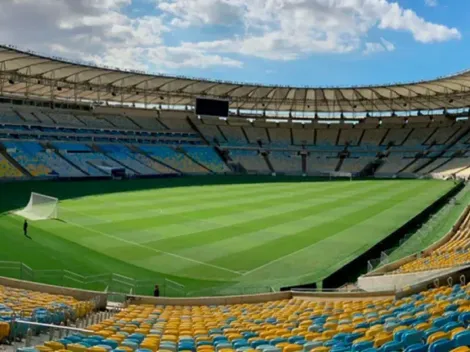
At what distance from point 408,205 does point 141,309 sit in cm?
2891

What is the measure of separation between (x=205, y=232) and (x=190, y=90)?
43494 mm

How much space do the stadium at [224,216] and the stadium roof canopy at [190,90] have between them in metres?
0.44

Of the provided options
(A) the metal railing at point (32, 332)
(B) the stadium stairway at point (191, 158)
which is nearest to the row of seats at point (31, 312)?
(A) the metal railing at point (32, 332)

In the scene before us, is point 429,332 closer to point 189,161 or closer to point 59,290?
point 59,290

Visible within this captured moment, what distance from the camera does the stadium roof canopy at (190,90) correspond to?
169 ft

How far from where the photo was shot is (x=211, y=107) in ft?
224

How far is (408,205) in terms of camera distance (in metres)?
37.8

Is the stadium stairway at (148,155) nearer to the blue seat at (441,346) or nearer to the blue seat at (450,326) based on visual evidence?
the blue seat at (450,326)

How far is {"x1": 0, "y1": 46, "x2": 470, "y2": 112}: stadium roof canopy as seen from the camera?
51.4 m

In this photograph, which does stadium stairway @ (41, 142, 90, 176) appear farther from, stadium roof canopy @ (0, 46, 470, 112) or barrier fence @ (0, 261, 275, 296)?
barrier fence @ (0, 261, 275, 296)

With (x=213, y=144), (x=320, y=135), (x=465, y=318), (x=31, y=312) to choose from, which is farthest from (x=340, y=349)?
(x=320, y=135)

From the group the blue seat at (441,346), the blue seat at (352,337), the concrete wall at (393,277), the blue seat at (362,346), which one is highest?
the blue seat at (441,346)

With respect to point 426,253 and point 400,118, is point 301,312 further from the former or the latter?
point 400,118

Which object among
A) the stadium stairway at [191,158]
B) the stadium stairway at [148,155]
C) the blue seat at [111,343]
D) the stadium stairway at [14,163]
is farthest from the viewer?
the stadium stairway at [191,158]
